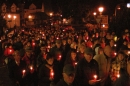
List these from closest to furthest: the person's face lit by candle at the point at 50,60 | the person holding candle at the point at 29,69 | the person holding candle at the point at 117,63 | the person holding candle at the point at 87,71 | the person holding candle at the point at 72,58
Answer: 1. the person holding candle at the point at 87,71
2. the person's face lit by candle at the point at 50,60
3. the person holding candle at the point at 117,63
4. the person holding candle at the point at 29,69
5. the person holding candle at the point at 72,58

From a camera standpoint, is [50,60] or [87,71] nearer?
[87,71]

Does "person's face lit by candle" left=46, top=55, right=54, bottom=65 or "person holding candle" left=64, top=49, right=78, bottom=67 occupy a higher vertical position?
"person's face lit by candle" left=46, top=55, right=54, bottom=65

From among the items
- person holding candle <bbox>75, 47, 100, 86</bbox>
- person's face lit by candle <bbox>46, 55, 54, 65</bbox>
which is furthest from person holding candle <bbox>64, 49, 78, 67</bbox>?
person holding candle <bbox>75, 47, 100, 86</bbox>

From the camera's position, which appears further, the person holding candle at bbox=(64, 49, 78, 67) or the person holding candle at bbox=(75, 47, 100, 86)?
the person holding candle at bbox=(64, 49, 78, 67)

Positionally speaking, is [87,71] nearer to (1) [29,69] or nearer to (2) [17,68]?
(2) [17,68]

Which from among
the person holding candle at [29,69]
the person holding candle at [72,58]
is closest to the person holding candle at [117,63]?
the person holding candle at [72,58]

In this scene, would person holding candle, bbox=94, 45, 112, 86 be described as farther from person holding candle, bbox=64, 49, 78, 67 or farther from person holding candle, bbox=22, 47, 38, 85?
person holding candle, bbox=22, 47, 38, 85

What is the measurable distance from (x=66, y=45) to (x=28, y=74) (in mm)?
3448

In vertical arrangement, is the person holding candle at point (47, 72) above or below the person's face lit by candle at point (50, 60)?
below

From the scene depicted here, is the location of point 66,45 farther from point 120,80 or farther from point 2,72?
point 120,80

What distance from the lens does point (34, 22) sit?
4947 centimetres

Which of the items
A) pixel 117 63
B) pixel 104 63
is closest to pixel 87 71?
pixel 104 63

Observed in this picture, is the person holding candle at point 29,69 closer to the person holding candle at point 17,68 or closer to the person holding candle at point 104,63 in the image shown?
the person holding candle at point 17,68

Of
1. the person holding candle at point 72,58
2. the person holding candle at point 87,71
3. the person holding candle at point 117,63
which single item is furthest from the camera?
the person holding candle at point 72,58
